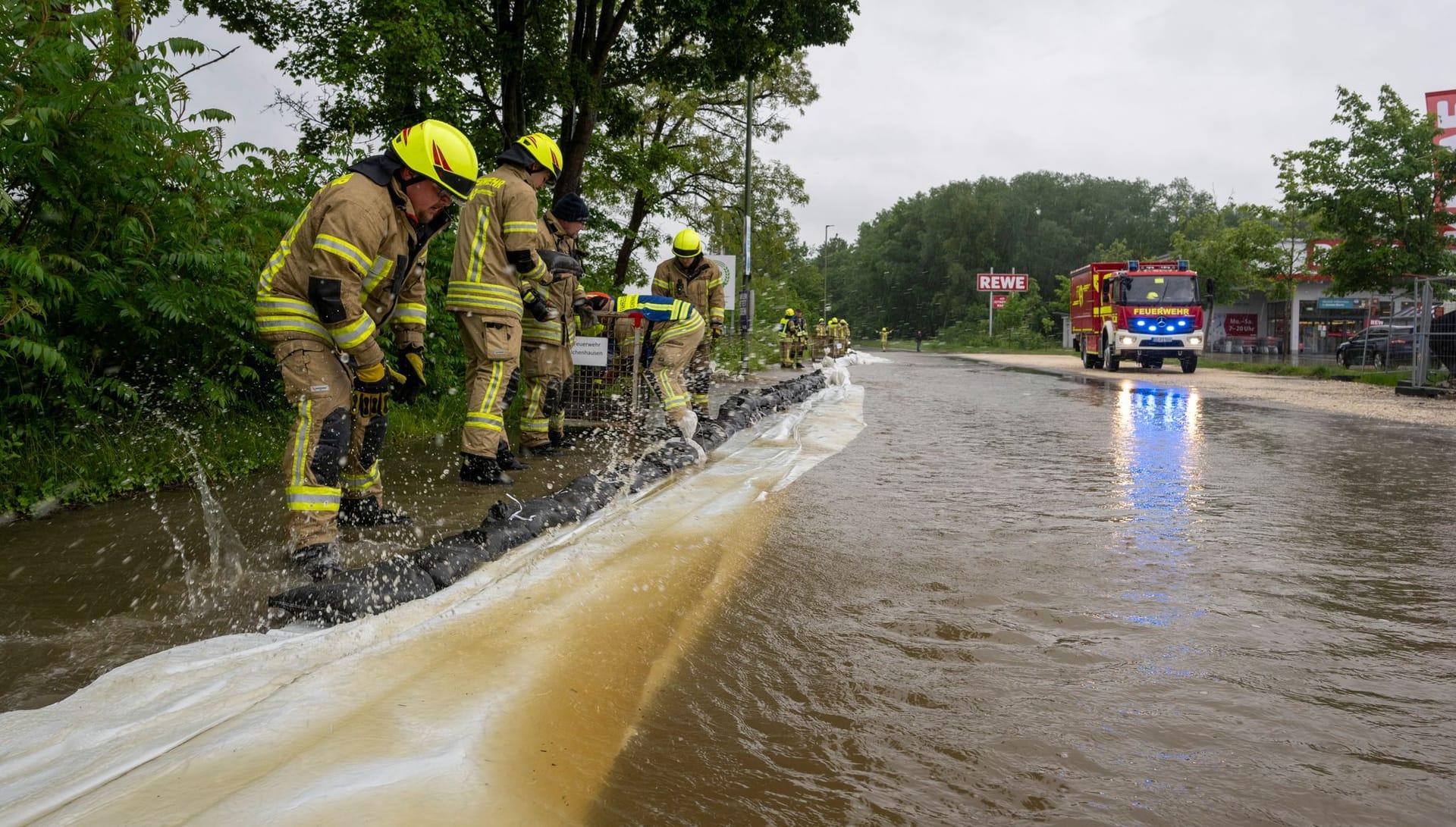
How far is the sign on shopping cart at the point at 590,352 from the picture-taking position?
28.3ft

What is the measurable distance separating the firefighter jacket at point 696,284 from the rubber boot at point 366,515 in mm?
5347

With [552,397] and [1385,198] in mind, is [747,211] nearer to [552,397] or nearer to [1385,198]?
[1385,198]

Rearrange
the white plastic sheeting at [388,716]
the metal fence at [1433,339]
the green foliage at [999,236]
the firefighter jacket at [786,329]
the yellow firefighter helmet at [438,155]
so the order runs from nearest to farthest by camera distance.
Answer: the white plastic sheeting at [388,716], the yellow firefighter helmet at [438,155], the metal fence at [1433,339], the firefighter jacket at [786,329], the green foliage at [999,236]

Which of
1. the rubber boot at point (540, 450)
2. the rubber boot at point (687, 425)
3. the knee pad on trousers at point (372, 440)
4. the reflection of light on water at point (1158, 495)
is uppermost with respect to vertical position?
the knee pad on trousers at point (372, 440)

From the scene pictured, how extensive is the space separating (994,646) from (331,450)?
2.83 m

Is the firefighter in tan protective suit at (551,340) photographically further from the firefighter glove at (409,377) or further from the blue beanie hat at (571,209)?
the firefighter glove at (409,377)

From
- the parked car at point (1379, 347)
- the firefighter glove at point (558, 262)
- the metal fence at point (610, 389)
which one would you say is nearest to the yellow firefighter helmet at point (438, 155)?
the firefighter glove at point (558, 262)

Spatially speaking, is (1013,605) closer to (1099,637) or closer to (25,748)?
(1099,637)

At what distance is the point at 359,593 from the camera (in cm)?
342

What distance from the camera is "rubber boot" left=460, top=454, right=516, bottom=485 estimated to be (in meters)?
6.31

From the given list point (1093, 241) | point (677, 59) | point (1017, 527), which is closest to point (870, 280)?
point (1093, 241)

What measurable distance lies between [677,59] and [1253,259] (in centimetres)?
2918

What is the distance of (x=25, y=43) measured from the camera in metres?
5.04

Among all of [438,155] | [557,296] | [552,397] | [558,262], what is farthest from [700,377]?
[438,155]
